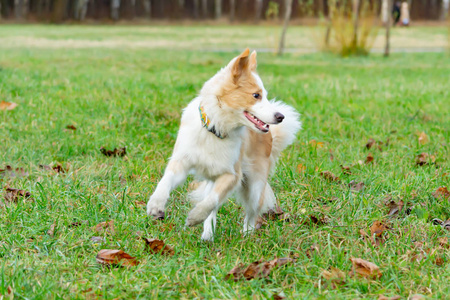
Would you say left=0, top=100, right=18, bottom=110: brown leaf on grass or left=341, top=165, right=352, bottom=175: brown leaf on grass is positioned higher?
left=0, top=100, right=18, bottom=110: brown leaf on grass

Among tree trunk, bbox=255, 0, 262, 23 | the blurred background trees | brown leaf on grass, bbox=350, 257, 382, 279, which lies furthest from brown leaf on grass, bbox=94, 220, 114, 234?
tree trunk, bbox=255, 0, 262, 23

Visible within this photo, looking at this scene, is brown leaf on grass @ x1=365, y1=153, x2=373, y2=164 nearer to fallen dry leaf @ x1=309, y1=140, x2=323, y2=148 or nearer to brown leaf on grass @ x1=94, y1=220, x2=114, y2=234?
fallen dry leaf @ x1=309, y1=140, x2=323, y2=148

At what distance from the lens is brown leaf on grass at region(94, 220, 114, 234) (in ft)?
12.0

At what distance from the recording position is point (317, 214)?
4.04 metres

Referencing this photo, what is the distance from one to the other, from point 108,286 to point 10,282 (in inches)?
17.9

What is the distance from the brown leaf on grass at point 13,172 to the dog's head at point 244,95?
1.98m

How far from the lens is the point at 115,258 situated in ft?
10.6

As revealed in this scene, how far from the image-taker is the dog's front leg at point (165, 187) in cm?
361

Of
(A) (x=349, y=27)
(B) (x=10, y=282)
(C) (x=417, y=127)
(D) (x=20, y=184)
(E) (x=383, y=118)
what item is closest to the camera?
(B) (x=10, y=282)

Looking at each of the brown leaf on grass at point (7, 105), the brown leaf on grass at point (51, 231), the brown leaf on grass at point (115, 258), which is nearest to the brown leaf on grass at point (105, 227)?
the brown leaf on grass at point (51, 231)

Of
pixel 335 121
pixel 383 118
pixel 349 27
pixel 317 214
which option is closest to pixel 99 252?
pixel 317 214

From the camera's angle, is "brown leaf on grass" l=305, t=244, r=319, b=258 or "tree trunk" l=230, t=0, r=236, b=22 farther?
"tree trunk" l=230, t=0, r=236, b=22

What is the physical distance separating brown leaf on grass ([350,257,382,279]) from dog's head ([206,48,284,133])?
951 mm

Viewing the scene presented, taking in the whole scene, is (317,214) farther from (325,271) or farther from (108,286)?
(108,286)
